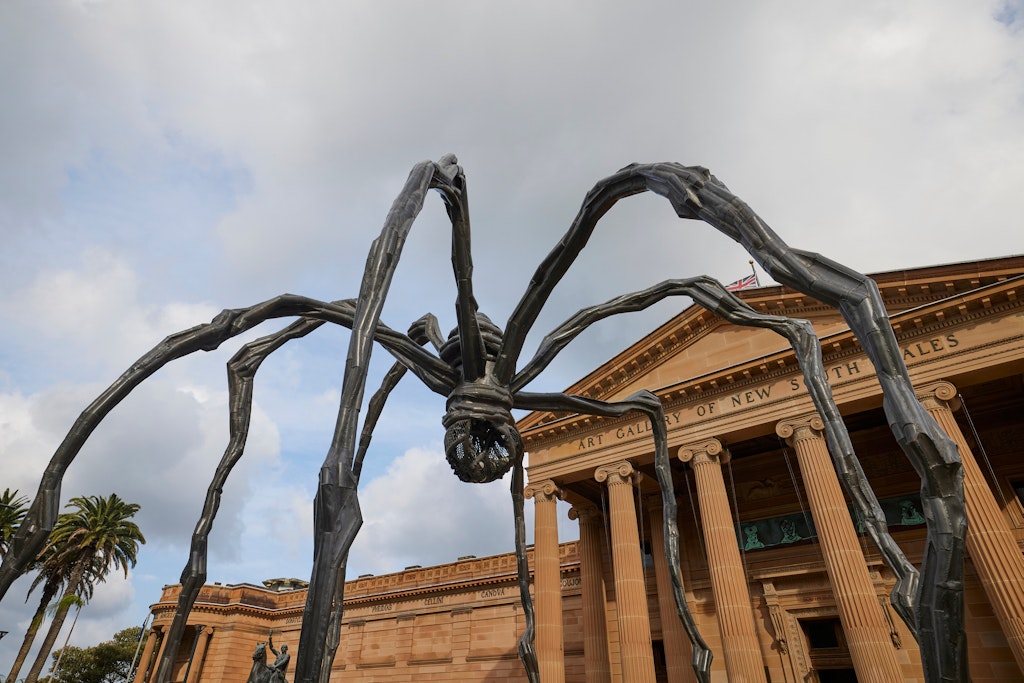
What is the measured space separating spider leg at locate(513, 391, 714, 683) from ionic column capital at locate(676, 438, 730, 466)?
14.7 m

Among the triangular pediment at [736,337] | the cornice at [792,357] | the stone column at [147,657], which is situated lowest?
the stone column at [147,657]

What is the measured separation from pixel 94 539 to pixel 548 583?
32.5 m

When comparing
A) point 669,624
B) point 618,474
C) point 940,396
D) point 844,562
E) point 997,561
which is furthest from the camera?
point 618,474

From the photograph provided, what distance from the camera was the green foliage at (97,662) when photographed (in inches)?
2031

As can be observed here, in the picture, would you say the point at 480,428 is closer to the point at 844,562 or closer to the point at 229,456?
the point at 229,456

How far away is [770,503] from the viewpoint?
2278 centimetres

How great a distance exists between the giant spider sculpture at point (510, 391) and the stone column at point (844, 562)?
12.8 meters

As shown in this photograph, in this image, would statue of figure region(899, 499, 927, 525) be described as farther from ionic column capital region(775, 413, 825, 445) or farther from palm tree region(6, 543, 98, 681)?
palm tree region(6, 543, 98, 681)

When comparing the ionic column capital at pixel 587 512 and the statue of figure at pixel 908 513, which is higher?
the ionic column capital at pixel 587 512

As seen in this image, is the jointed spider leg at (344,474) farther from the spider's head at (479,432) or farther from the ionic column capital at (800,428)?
the ionic column capital at (800,428)

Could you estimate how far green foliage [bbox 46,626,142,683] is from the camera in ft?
169

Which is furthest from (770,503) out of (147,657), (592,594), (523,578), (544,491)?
(147,657)

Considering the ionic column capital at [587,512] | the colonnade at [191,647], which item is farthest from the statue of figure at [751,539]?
the colonnade at [191,647]

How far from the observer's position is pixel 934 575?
179 centimetres
